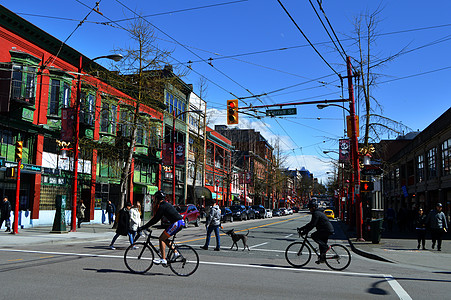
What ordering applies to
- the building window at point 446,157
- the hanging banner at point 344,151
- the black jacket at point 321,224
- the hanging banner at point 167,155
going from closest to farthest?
1. the black jacket at point 321,224
2. the building window at point 446,157
3. the hanging banner at point 344,151
4. the hanging banner at point 167,155

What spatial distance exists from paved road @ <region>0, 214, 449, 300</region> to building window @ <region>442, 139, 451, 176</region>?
55.2 feet

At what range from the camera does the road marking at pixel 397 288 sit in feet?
24.6

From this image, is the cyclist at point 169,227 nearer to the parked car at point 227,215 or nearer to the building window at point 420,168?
the parked car at point 227,215

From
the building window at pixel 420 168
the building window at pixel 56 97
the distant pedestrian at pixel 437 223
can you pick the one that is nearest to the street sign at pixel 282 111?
the distant pedestrian at pixel 437 223

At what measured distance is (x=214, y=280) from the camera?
8586 mm

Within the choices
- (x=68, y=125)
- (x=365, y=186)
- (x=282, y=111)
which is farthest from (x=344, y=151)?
(x=68, y=125)

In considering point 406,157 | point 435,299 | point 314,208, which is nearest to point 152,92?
point 314,208

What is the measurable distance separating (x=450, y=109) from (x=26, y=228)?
1030 inches

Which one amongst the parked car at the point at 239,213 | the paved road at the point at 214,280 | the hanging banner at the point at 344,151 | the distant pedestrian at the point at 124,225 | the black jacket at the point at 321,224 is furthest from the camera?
the parked car at the point at 239,213

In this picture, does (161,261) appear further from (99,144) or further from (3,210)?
(99,144)

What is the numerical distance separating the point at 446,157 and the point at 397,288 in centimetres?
2138

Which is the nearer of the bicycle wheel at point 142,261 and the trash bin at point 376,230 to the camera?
the bicycle wheel at point 142,261

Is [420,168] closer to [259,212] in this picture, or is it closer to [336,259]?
[259,212]

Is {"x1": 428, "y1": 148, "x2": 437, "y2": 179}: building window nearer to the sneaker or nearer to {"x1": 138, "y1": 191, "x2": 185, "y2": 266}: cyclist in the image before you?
{"x1": 138, "y1": 191, "x2": 185, "y2": 266}: cyclist
